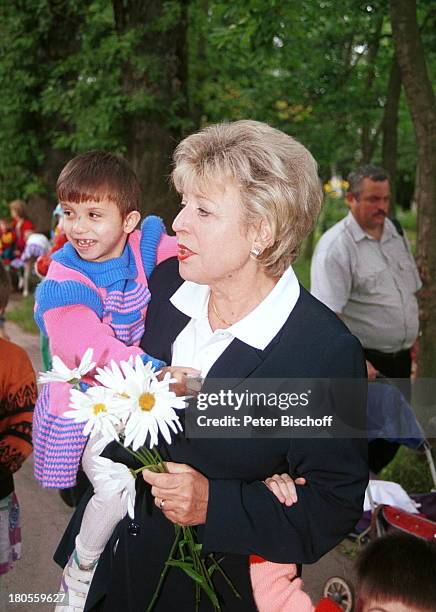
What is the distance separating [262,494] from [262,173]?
2.64 feet

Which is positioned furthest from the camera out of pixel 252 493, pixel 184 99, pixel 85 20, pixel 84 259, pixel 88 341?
pixel 85 20

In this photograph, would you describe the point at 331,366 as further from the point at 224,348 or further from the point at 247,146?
the point at 247,146

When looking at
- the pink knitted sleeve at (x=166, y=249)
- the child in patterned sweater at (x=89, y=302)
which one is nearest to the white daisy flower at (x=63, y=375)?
the child in patterned sweater at (x=89, y=302)

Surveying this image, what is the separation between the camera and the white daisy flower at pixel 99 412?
1.76m

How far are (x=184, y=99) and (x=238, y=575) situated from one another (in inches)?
298

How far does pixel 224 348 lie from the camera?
7.09ft

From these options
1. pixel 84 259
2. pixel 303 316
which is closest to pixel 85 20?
pixel 84 259

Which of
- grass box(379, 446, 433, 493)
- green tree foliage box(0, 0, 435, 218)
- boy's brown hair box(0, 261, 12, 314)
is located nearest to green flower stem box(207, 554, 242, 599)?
boy's brown hair box(0, 261, 12, 314)

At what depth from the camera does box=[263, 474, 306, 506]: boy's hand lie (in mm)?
1946

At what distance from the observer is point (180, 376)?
6.79ft

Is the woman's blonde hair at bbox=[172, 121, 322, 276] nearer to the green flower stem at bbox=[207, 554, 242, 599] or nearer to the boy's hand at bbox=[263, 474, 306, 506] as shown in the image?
the boy's hand at bbox=[263, 474, 306, 506]

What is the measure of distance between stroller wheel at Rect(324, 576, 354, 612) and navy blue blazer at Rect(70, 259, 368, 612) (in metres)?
2.05

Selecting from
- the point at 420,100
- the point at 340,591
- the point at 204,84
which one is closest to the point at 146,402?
the point at 340,591

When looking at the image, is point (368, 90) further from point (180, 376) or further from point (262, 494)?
point (262, 494)
